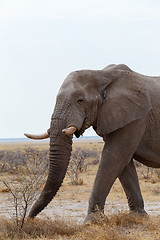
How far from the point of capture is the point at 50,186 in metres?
7.50

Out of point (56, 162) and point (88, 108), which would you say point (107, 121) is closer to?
point (88, 108)

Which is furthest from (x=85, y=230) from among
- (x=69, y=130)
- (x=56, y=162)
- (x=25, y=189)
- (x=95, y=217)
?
(x=69, y=130)

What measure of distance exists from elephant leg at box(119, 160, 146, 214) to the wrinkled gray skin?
1.05ft

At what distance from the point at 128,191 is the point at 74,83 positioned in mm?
2514

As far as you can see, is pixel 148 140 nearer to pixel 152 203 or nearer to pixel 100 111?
pixel 100 111

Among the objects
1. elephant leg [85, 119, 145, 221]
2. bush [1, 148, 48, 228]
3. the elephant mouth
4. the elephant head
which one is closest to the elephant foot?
elephant leg [85, 119, 145, 221]

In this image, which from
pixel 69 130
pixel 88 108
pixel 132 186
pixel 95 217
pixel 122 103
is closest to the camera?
pixel 69 130

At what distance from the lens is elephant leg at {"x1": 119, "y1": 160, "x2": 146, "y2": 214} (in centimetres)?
892

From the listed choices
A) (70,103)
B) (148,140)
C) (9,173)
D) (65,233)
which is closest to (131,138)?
(148,140)

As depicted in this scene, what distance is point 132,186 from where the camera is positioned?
29.4 feet

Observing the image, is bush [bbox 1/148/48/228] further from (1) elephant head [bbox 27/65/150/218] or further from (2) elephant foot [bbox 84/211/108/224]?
(2) elephant foot [bbox 84/211/108/224]

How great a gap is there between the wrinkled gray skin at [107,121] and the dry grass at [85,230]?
0.26m

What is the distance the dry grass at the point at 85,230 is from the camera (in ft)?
23.1

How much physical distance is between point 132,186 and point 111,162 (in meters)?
1.24
